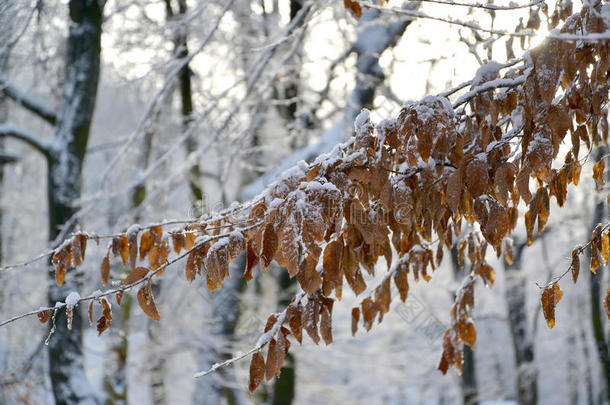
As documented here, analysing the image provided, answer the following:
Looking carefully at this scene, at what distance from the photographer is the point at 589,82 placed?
1789mm

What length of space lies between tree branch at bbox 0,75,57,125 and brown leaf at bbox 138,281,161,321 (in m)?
4.80

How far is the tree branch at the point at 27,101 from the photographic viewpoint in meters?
5.62

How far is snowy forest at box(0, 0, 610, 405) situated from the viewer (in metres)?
1.63

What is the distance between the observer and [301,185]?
1.55m

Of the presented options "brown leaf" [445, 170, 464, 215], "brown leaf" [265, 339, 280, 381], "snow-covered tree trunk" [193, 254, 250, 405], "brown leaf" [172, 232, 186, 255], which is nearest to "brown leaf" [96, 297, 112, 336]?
"brown leaf" [172, 232, 186, 255]

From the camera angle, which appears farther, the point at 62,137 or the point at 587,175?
the point at 587,175

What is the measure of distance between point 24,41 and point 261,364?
225 inches

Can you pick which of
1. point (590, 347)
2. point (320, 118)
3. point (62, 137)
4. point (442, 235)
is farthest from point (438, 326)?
point (590, 347)

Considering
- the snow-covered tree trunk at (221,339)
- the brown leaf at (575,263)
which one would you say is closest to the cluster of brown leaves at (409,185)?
the brown leaf at (575,263)

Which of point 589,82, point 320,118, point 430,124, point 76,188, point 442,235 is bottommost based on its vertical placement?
point 442,235

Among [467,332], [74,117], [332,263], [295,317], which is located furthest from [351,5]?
[74,117]

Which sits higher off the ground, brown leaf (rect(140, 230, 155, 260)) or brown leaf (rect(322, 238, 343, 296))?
brown leaf (rect(140, 230, 155, 260))

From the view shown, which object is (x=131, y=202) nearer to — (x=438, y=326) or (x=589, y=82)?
(x=438, y=326)

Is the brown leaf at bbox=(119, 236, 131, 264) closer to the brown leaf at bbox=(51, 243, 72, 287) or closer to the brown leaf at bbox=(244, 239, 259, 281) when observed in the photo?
the brown leaf at bbox=(51, 243, 72, 287)
